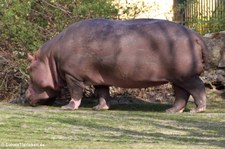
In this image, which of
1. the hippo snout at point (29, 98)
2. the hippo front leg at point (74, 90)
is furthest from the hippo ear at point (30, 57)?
the hippo front leg at point (74, 90)

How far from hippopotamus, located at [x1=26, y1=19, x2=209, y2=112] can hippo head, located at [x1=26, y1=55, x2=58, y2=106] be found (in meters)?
0.15

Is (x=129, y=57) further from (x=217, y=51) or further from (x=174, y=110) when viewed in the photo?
(x=217, y=51)

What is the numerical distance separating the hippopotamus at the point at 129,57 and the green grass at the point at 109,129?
22.4 inches

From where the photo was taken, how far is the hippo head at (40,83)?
532 inches

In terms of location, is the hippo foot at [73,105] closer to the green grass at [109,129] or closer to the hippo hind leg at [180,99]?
the green grass at [109,129]

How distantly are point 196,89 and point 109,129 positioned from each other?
3.38 metres

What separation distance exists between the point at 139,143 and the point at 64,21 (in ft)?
23.6

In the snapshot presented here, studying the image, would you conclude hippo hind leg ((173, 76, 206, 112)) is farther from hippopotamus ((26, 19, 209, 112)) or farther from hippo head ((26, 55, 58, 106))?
hippo head ((26, 55, 58, 106))

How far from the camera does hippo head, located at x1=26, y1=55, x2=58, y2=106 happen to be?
13.5m

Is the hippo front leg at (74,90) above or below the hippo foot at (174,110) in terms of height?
above

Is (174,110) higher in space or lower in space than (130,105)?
higher

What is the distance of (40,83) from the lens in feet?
44.5

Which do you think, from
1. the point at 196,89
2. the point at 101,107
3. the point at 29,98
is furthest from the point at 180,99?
the point at 29,98

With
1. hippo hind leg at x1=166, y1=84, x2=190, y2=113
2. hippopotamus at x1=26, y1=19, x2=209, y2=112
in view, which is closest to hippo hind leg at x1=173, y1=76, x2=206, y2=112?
hippopotamus at x1=26, y1=19, x2=209, y2=112
